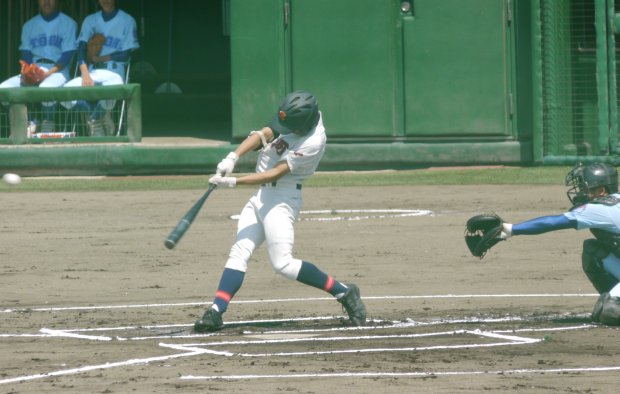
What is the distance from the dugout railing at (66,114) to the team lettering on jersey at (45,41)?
3.34 ft

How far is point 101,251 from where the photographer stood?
1270 centimetres

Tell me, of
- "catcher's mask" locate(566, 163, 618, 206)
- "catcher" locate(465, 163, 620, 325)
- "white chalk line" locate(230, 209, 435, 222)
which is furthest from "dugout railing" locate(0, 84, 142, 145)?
"catcher's mask" locate(566, 163, 618, 206)

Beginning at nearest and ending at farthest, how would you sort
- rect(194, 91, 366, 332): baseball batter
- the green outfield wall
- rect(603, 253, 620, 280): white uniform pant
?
rect(194, 91, 366, 332): baseball batter → rect(603, 253, 620, 280): white uniform pant → the green outfield wall

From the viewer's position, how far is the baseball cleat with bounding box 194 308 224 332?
8.62 metres

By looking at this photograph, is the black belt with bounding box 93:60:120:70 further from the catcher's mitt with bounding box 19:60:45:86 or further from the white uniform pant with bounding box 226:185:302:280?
the white uniform pant with bounding box 226:185:302:280

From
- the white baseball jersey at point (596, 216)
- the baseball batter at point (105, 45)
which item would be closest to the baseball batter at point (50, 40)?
the baseball batter at point (105, 45)

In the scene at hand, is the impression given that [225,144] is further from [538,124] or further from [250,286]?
[250,286]

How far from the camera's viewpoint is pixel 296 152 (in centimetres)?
873

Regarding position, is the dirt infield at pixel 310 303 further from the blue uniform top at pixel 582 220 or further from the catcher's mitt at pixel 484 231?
the blue uniform top at pixel 582 220

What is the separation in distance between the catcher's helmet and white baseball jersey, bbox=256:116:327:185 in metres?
0.05

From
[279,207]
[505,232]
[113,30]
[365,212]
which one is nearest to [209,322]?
[279,207]

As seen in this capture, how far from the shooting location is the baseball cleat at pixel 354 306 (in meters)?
8.84

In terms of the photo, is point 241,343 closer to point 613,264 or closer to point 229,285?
point 229,285

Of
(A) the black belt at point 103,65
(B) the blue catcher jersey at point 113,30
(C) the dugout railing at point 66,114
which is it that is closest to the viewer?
(C) the dugout railing at point 66,114
